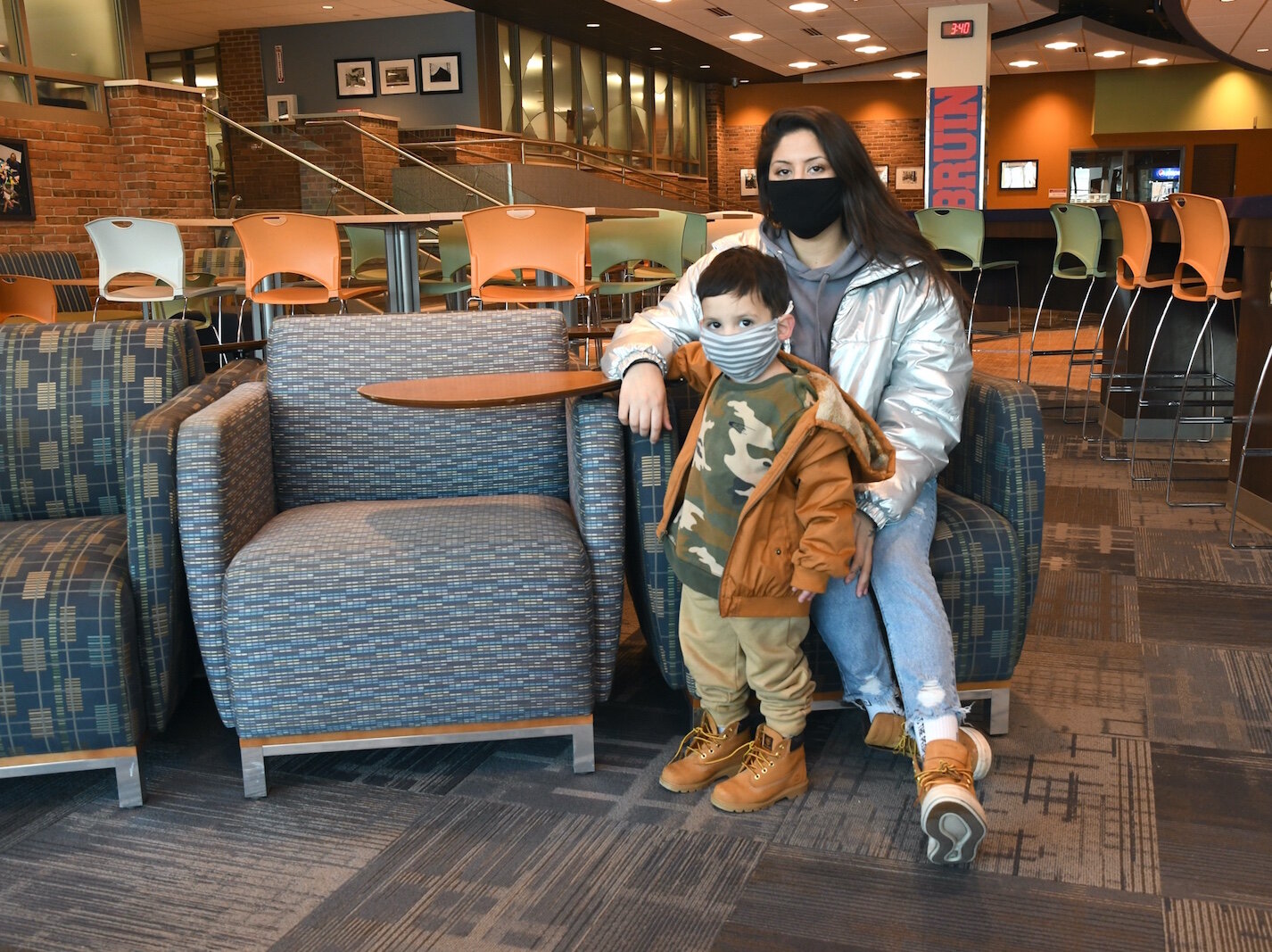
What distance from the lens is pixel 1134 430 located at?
15.3ft

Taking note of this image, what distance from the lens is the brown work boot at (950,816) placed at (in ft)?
5.35

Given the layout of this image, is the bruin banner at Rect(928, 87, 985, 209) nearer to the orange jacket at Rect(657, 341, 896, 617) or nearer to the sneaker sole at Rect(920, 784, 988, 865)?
the orange jacket at Rect(657, 341, 896, 617)

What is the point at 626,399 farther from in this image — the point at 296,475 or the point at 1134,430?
the point at 1134,430

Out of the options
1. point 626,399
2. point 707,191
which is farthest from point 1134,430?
point 707,191

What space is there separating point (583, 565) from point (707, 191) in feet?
56.2

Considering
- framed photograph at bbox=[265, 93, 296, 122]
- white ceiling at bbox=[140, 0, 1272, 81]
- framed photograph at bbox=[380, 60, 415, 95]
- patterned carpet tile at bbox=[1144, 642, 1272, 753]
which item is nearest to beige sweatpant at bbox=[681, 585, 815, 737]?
patterned carpet tile at bbox=[1144, 642, 1272, 753]

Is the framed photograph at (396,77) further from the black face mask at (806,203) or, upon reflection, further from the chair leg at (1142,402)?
the black face mask at (806,203)

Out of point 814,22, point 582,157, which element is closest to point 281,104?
point 582,157

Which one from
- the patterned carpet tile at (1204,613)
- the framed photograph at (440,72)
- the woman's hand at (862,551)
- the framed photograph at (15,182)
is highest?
the framed photograph at (440,72)

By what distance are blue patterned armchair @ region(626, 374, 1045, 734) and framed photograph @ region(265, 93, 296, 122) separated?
12.5 metres

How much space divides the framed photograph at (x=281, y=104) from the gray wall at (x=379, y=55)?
0.18ft

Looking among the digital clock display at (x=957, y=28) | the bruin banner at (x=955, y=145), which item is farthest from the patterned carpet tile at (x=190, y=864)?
the digital clock display at (x=957, y=28)

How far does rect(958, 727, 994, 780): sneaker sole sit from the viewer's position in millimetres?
1864

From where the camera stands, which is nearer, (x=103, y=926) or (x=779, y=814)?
(x=103, y=926)
